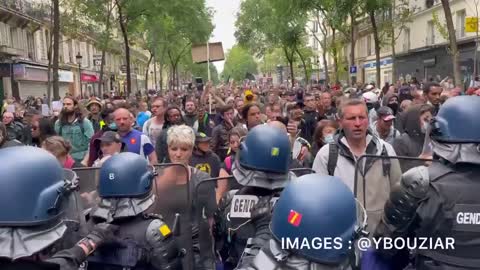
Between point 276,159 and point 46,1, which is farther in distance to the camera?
point 46,1

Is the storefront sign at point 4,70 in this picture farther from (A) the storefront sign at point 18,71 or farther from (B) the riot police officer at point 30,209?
(B) the riot police officer at point 30,209

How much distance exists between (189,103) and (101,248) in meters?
6.86

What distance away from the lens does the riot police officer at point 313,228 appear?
6.88ft

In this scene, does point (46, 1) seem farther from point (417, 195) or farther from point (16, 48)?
point (417, 195)

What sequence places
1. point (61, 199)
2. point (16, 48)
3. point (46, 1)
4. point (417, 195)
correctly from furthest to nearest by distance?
point (46, 1)
point (16, 48)
point (417, 195)
point (61, 199)

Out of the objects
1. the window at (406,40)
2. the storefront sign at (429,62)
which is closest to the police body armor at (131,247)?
the storefront sign at (429,62)

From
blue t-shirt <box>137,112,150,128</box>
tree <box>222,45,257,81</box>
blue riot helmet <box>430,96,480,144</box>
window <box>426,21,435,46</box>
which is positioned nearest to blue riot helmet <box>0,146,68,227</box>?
blue riot helmet <box>430,96,480,144</box>

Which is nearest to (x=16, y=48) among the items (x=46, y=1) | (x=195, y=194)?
(x=46, y=1)

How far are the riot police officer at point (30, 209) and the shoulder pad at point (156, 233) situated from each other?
643mm

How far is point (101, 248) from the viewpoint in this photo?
300 cm

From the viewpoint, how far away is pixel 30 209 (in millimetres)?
2170

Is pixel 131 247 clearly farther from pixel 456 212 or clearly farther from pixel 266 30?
pixel 266 30

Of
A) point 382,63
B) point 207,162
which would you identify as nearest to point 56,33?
point 207,162

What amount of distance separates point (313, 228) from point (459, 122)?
979 millimetres
